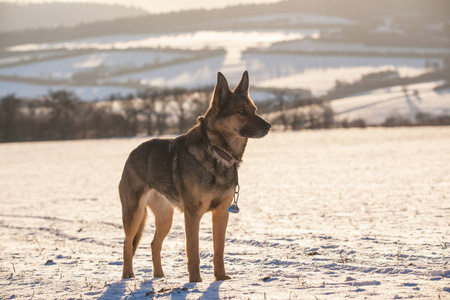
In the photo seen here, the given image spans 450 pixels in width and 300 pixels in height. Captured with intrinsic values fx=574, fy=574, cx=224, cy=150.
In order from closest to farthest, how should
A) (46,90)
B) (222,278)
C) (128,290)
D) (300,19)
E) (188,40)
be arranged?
(128,290), (222,278), (46,90), (188,40), (300,19)

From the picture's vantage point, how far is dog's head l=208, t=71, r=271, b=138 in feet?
24.3

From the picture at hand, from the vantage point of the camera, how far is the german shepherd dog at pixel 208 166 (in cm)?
754

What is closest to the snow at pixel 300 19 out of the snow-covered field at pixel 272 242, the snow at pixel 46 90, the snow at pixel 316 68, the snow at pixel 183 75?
the snow at pixel 316 68

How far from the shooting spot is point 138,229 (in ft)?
28.6

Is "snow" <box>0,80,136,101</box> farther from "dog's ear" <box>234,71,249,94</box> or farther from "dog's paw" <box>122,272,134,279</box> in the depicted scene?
"dog's ear" <box>234,71,249,94</box>

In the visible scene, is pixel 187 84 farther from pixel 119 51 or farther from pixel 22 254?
pixel 22 254

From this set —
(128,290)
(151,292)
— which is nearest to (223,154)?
(151,292)

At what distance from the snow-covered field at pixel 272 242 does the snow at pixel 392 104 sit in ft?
197

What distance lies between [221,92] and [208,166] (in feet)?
3.27

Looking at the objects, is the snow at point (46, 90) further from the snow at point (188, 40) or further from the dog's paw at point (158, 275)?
Answer: the dog's paw at point (158, 275)

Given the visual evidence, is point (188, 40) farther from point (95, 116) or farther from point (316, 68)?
point (95, 116)

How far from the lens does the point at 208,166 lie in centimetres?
765

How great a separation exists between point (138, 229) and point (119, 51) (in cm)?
13885

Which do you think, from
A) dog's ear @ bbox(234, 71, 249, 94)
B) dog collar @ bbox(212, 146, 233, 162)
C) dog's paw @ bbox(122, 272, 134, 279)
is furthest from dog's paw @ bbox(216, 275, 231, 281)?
dog's ear @ bbox(234, 71, 249, 94)
